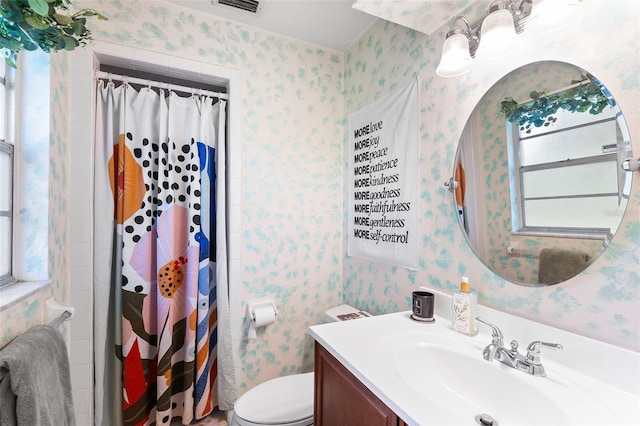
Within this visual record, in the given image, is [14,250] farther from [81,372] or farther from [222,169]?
[222,169]

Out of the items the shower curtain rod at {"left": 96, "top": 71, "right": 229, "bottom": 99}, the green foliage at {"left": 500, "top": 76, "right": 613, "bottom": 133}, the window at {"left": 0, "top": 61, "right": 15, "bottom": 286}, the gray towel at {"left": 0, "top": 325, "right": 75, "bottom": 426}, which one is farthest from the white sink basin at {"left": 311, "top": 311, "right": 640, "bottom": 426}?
the shower curtain rod at {"left": 96, "top": 71, "right": 229, "bottom": 99}

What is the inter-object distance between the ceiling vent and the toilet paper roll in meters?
1.73

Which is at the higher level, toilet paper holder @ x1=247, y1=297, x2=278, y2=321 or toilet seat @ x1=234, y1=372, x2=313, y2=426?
toilet paper holder @ x1=247, y1=297, x2=278, y2=321

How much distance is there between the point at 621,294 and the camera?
77cm

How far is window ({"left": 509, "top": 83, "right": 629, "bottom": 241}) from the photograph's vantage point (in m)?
0.79

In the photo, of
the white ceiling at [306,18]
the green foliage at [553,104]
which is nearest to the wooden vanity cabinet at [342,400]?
the green foliage at [553,104]

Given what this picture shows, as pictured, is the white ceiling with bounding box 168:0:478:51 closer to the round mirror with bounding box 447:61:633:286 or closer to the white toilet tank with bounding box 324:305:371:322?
the round mirror with bounding box 447:61:633:286

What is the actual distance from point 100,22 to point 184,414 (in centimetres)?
215

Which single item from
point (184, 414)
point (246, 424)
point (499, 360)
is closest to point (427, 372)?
point (499, 360)

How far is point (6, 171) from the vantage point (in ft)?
3.20

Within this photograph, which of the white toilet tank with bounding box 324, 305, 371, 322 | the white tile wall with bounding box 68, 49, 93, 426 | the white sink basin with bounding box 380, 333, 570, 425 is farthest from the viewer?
the white toilet tank with bounding box 324, 305, 371, 322

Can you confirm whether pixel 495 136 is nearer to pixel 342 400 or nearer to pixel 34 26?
pixel 342 400

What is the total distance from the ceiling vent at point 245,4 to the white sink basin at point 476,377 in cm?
171

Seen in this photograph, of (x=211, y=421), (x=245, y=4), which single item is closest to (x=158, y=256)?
(x=211, y=421)
